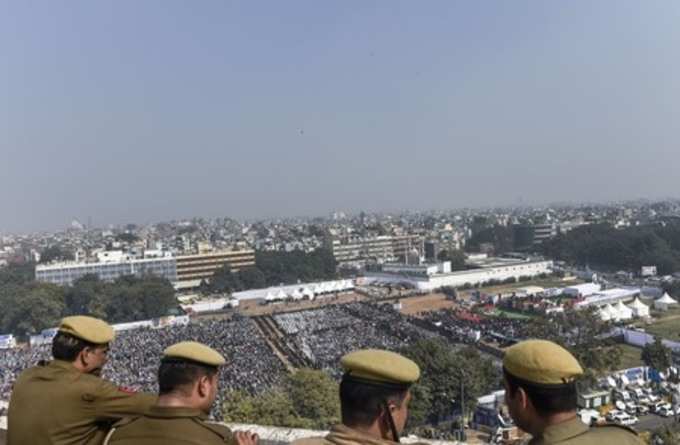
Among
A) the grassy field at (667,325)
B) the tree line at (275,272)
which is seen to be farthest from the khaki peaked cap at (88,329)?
the tree line at (275,272)

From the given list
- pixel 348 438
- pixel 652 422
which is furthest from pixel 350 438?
pixel 652 422

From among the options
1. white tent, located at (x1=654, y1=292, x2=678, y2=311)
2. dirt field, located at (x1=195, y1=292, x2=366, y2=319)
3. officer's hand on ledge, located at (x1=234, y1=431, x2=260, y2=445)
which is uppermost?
officer's hand on ledge, located at (x1=234, y1=431, x2=260, y2=445)

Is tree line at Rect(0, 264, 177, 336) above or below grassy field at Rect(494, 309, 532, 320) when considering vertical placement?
above

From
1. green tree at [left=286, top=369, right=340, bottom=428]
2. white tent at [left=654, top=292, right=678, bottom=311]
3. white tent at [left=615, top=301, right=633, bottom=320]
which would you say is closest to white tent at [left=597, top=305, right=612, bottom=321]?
white tent at [left=615, top=301, right=633, bottom=320]

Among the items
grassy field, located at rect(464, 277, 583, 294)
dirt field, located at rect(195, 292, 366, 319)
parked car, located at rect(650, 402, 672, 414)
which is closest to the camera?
parked car, located at rect(650, 402, 672, 414)

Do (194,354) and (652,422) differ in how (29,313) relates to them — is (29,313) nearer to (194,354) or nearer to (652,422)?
(652,422)

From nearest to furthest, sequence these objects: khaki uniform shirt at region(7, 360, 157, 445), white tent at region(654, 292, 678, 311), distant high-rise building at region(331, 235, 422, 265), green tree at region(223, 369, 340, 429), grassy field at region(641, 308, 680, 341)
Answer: khaki uniform shirt at region(7, 360, 157, 445) → green tree at region(223, 369, 340, 429) → grassy field at region(641, 308, 680, 341) → white tent at region(654, 292, 678, 311) → distant high-rise building at region(331, 235, 422, 265)

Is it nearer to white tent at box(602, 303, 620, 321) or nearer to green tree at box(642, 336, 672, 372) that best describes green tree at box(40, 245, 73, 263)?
white tent at box(602, 303, 620, 321)
